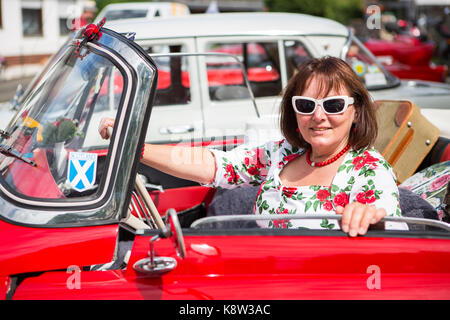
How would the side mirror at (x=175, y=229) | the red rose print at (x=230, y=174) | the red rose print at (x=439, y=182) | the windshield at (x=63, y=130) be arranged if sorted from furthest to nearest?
1. the red rose print at (x=439, y=182)
2. the red rose print at (x=230, y=174)
3. the windshield at (x=63, y=130)
4. the side mirror at (x=175, y=229)

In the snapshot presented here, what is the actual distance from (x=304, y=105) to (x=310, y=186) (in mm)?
303

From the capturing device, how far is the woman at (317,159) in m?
1.85

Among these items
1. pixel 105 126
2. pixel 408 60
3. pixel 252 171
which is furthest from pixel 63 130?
pixel 408 60

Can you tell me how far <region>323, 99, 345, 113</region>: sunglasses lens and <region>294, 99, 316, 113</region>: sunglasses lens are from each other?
5 centimetres

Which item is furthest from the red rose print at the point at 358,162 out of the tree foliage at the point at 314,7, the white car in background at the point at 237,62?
the tree foliage at the point at 314,7

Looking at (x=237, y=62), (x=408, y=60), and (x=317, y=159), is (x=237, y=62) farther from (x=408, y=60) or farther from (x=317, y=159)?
(x=408, y=60)

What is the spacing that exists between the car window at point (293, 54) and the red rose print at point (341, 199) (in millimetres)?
3334

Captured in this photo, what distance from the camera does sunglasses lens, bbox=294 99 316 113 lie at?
6.23ft

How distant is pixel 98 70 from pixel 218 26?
3.14m

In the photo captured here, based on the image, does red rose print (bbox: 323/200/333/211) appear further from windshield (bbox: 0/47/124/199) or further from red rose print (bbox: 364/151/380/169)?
windshield (bbox: 0/47/124/199)

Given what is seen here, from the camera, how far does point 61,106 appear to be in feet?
6.57

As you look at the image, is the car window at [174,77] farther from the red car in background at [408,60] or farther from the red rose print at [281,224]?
the red car in background at [408,60]
